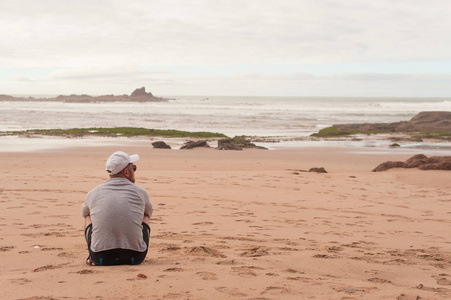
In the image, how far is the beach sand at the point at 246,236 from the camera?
364cm

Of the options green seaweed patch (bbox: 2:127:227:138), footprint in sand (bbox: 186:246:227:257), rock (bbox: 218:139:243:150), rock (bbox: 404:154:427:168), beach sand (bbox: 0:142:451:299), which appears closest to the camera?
beach sand (bbox: 0:142:451:299)

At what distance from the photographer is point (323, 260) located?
4867 mm

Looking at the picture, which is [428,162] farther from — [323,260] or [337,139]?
[337,139]

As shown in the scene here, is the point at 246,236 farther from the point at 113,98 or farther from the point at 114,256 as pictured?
the point at 113,98

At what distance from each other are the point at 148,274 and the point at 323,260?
188cm

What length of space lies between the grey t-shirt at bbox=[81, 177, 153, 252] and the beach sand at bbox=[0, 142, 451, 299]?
9.0 inches

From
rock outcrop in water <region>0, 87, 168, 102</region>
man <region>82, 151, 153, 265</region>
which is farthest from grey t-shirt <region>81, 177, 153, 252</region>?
rock outcrop in water <region>0, 87, 168, 102</region>

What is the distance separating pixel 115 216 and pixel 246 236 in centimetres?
235

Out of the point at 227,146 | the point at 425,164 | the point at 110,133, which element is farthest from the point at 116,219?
the point at 110,133

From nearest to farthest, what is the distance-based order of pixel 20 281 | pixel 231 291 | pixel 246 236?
pixel 231 291 → pixel 20 281 → pixel 246 236

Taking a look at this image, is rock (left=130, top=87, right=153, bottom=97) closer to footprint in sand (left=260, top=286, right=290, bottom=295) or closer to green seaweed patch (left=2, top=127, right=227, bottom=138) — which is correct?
green seaweed patch (left=2, top=127, right=227, bottom=138)

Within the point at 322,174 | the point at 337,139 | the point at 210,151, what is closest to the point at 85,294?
the point at 322,174

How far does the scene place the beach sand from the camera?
3.64 meters

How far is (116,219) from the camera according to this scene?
419cm
